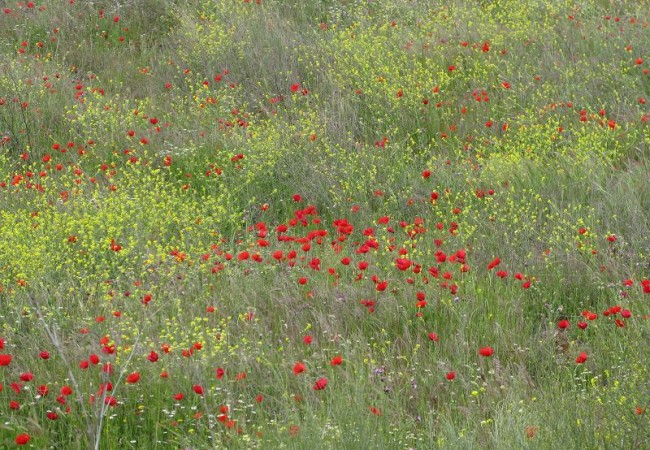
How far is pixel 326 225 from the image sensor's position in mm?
5938

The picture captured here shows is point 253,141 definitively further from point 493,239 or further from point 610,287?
point 610,287

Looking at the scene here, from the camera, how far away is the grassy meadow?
137 inches

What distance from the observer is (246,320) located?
426cm

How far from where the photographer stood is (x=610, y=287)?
176 inches

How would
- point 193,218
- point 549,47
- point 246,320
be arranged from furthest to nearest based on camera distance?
1. point 549,47
2. point 193,218
3. point 246,320

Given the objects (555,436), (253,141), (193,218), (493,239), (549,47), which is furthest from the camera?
(549,47)

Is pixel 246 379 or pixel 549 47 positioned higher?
pixel 549 47

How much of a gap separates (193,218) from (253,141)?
134cm

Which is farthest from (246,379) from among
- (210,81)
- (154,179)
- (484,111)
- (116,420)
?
(210,81)

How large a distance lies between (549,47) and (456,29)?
0.98m

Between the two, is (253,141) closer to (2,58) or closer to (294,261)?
(294,261)

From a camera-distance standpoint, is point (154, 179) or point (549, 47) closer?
point (154, 179)

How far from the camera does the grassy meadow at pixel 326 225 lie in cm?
347

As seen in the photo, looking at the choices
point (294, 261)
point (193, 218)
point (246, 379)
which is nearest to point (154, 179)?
point (193, 218)
